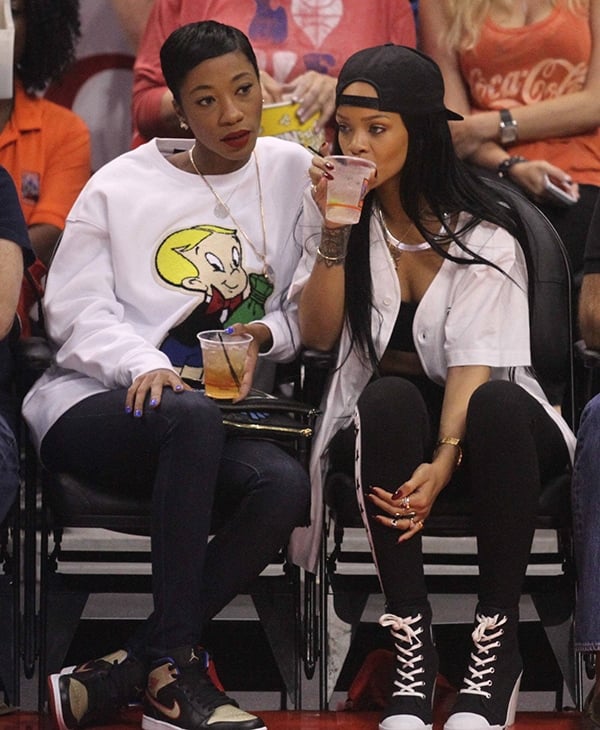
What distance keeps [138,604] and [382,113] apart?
153 centimetres

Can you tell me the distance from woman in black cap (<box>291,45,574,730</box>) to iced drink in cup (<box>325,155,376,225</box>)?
0.15 feet

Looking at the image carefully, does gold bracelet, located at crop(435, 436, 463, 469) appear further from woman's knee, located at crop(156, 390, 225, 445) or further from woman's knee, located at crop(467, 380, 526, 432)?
woman's knee, located at crop(156, 390, 225, 445)

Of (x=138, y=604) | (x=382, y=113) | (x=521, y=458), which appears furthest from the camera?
(x=138, y=604)

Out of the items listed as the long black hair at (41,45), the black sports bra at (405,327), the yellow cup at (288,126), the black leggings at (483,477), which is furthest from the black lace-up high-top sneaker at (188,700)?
the long black hair at (41,45)

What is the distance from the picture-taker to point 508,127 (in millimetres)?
3861

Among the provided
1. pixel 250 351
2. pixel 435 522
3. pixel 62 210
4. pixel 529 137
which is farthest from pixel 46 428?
pixel 529 137

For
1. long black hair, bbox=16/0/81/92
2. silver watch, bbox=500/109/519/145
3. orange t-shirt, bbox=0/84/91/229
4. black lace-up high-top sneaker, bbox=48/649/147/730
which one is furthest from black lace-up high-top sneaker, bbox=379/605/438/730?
long black hair, bbox=16/0/81/92

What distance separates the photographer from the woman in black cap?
2.72 m

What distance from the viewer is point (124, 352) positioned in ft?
9.78

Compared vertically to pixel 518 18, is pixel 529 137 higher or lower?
lower

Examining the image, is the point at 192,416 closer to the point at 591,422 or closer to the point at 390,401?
the point at 390,401

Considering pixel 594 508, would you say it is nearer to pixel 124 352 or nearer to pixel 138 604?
pixel 124 352

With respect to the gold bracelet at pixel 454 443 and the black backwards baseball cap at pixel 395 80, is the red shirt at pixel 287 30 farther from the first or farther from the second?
the gold bracelet at pixel 454 443

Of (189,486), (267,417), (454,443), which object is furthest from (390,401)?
(189,486)
